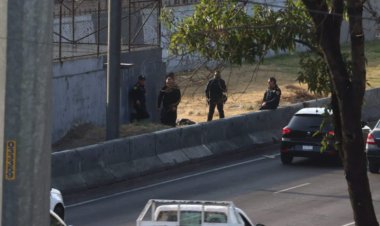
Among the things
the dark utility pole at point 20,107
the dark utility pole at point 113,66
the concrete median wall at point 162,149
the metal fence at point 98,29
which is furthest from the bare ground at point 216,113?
the dark utility pole at point 20,107

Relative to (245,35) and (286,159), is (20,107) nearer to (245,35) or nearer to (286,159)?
(245,35)

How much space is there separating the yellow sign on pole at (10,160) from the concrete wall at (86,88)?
20623 mm

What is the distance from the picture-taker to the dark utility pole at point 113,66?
71.8ft

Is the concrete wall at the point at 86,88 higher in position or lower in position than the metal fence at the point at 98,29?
lower

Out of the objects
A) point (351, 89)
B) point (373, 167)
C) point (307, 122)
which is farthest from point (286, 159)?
point (351, 89)

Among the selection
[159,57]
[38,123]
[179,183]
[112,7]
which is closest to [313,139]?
[179,183]

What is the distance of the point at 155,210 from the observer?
40.4 feet

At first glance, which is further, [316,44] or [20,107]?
[316,44]

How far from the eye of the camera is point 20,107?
470cm

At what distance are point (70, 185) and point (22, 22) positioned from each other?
52.0 feet

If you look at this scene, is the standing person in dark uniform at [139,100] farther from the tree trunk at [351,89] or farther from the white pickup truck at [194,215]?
the tree trunk at [351,89]

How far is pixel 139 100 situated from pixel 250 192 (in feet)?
24.3

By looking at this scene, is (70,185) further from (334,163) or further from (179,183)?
(334,163)

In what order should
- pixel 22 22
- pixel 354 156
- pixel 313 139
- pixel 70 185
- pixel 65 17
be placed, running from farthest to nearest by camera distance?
pixel 65 17 → pixel 313 139 → pixel 70 185 → pixel 354 156 → pixel 22 22
